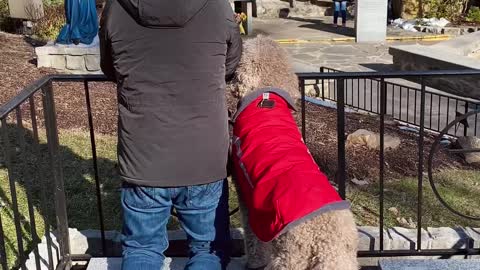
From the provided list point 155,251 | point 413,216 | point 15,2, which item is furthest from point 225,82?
point 15,2

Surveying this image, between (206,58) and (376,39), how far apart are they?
14.3 m

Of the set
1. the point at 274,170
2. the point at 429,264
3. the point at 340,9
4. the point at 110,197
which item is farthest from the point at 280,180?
the point at 340,9

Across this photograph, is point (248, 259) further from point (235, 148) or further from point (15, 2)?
point (15, 2)

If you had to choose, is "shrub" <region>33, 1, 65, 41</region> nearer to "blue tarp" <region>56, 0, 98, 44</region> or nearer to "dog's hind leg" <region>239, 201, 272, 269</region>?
"blue tarp" <region>56, 0, 98, 44</region>

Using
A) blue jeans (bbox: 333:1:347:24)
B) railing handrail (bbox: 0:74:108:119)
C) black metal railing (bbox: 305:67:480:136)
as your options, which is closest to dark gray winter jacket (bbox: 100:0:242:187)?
railing handrail (bbox: 0:74:108:119)

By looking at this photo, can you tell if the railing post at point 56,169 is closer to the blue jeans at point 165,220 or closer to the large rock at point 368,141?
the blue jeans at point 165,220

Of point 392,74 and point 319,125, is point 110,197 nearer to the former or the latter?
point 392,74

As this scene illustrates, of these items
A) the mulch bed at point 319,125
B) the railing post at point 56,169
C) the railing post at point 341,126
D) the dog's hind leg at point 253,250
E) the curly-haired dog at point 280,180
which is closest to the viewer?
the curly-haired dog at point 280,180

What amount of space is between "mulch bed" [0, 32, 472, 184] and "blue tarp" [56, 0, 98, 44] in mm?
690

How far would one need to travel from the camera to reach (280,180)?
8.07ft

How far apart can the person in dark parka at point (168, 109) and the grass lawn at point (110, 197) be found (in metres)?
1.68

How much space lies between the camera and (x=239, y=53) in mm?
2854

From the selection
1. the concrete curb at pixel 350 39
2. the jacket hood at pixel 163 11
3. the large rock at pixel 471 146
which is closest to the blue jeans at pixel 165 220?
the jacket hood at pixel 163 11

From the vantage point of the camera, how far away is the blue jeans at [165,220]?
2787 mm
